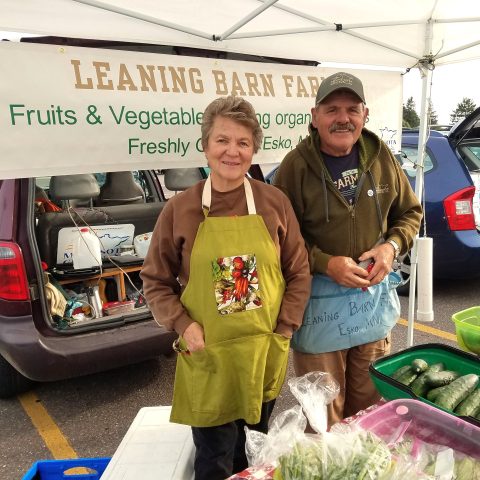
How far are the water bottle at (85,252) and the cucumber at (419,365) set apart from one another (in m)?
2.45

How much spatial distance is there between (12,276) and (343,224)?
190 cm

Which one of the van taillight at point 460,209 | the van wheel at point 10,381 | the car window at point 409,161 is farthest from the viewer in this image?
the car window at point 409,161

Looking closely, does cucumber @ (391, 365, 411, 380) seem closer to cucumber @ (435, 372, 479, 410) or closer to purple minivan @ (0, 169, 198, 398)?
cucumber @ (435, 372, 479, 410)

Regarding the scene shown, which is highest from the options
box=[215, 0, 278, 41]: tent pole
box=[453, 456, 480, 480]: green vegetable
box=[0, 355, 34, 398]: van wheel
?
→ box=[215, 0, 278, 41]: tent pole

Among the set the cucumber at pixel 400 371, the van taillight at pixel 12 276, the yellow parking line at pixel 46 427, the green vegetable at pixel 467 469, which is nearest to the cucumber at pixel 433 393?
the cucumber at pixel 400 371

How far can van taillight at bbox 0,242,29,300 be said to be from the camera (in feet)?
8.68

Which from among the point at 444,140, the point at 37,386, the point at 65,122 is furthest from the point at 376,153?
the point at 444,140

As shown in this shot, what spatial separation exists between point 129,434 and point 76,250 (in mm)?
1684

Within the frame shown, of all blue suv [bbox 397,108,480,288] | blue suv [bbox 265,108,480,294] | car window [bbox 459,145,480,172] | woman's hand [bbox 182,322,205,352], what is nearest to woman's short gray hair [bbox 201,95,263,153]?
woman's hand [bbox 182,322,205,352]

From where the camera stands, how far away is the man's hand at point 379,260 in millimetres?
1826

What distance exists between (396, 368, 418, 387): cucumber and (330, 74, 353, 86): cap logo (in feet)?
3.52

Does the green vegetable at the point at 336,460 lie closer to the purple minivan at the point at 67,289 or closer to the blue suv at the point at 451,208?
the purple minivan at the point at 67,289

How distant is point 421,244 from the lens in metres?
2.88

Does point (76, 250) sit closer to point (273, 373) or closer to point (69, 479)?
point (69, 479)
